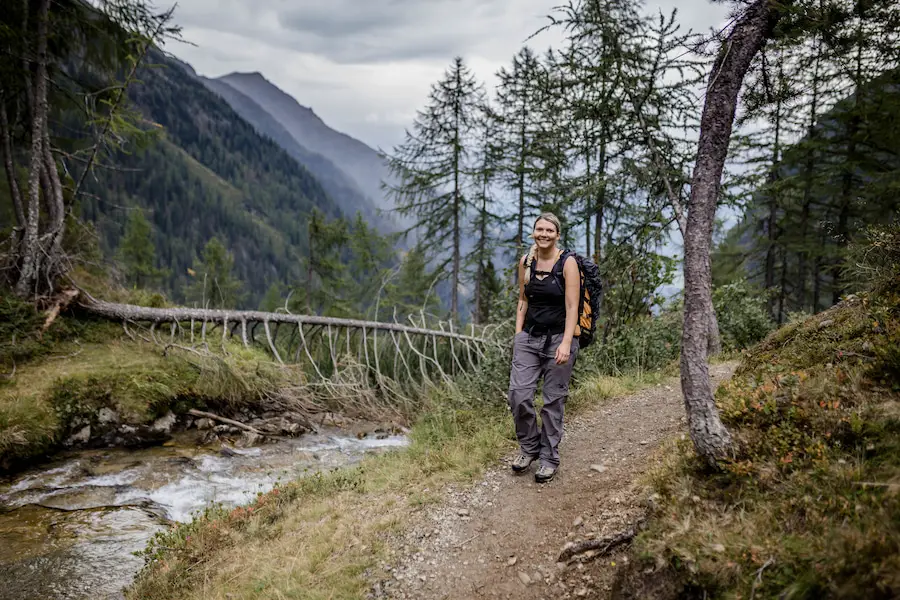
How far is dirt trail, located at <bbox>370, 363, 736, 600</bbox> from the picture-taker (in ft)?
10.9

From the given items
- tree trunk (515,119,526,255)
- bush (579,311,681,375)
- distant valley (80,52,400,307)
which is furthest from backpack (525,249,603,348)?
distant valley (80,52,400,307)

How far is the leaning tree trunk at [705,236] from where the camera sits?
303 cm

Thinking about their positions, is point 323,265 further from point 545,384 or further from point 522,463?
point 545,384

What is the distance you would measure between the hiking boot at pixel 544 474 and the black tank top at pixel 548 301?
1.36 m

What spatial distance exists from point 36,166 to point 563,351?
392 inches

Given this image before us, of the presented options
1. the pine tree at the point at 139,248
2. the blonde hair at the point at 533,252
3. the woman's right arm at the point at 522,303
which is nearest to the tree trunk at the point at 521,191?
→ the woman's right arm at the point at 522,303

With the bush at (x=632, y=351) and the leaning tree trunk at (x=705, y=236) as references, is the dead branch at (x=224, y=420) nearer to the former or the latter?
the bush at (x=632, y=351)

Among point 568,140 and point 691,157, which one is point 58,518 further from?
point 691,157

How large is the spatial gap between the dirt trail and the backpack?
4.27ft

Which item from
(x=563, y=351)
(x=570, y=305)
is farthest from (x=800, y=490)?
(x=570, y=305)

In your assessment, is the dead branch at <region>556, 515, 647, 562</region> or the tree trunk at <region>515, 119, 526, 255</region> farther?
the tree trunk at <region>515, 119, 526, 255</region>

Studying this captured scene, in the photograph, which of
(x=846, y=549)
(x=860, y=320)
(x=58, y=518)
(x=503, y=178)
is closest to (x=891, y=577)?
(x=846, y=549)

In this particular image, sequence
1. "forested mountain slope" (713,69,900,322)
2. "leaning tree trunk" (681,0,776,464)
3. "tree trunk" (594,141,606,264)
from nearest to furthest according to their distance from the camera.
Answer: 1. "leaning tree trunk" (681,0,776,464)
2. "tree trunk" (594,141,606,264)
3. "forested mountain slope" (713,69,900,322)

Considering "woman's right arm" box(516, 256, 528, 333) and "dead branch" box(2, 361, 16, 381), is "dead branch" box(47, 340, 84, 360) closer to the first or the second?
"dead branch" box(2, 361, 16, 381)
